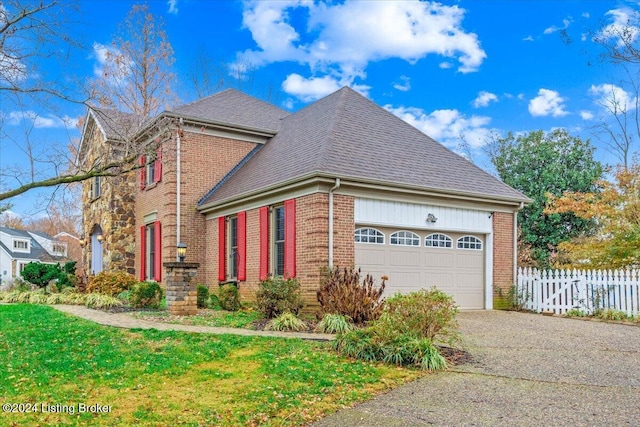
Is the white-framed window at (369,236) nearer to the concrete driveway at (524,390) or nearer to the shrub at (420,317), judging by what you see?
the concrete driveway at (524,390)

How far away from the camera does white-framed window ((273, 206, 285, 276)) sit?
14.1 meters

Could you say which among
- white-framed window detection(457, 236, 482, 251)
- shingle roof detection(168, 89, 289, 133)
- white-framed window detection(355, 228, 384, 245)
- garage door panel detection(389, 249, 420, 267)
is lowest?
garage door panel detection(389, 249, 420, 267)

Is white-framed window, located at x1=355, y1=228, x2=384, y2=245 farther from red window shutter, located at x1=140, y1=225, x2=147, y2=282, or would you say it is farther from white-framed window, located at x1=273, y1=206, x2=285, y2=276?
red window shutter, located at x1=140, y1=225, x2=147, y2=282

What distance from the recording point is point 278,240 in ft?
46.6

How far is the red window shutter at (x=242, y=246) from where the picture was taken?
15188mm

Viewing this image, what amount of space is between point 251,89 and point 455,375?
101ft

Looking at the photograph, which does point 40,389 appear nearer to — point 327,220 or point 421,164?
point 327,220

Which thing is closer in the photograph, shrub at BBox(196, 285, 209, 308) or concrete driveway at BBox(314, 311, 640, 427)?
concrete driveway at BBox(314, 311, 640, 427)

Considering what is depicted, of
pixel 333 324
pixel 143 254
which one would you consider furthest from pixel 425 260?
pixel 143 254

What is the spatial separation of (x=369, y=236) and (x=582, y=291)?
19.0 ft

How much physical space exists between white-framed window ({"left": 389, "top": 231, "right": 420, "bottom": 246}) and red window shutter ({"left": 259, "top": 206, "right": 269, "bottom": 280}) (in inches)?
123

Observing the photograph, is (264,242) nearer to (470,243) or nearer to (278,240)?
(278,240)

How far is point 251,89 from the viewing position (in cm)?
3559

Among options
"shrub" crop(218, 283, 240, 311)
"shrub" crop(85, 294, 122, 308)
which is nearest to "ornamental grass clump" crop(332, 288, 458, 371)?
"shrub" crop(218, 283, 240, 311)
